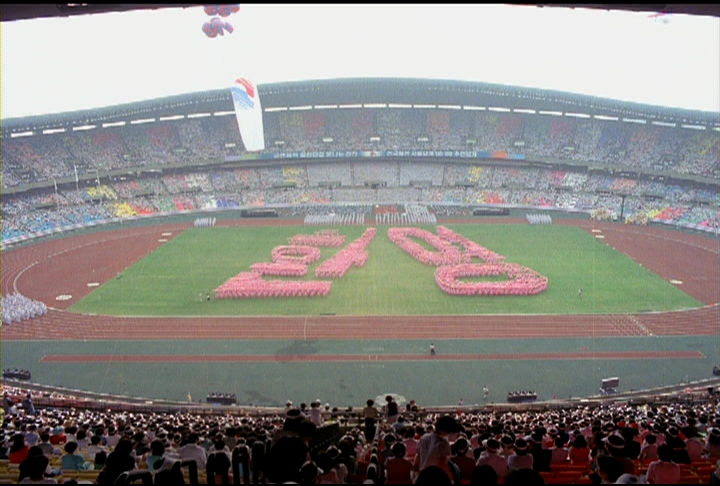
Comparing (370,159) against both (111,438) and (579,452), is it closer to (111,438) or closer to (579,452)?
(111,438)

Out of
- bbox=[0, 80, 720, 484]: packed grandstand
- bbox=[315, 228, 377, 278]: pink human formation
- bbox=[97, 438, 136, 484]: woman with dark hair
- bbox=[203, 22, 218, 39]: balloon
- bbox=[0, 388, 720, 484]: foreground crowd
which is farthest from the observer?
bbox=[0, 80, 720, 484]: packed grandstand

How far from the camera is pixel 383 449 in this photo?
351 inches

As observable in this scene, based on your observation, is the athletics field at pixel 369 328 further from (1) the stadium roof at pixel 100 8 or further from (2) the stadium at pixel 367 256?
(1) the stadium roof at pixel 100 8

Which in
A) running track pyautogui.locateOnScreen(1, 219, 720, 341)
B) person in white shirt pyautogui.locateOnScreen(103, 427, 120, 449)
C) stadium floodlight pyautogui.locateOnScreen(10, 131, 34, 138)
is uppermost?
stadium floodlight pyautogui.locateOnScreen(10, 131, 34, 138)

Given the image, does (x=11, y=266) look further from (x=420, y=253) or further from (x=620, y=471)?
(x=620, y=471)

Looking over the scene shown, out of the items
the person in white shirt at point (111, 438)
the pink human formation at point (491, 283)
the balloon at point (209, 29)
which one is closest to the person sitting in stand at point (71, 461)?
the person in white shirt at point (111, 438)

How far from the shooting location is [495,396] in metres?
23.0

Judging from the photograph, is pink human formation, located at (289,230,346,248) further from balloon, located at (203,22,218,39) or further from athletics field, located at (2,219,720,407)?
balloon, located at (203,22,218,39)

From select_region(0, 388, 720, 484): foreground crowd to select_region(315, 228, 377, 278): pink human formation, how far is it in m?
21.1

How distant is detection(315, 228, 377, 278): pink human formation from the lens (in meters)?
39.2

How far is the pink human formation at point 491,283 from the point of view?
3538cm

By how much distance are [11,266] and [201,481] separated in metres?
45.7

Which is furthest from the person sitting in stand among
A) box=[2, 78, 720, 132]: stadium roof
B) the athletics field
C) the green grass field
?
box=[2, 78, 720, 132]: stadium roof

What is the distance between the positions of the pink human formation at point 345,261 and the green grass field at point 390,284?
671 mm
